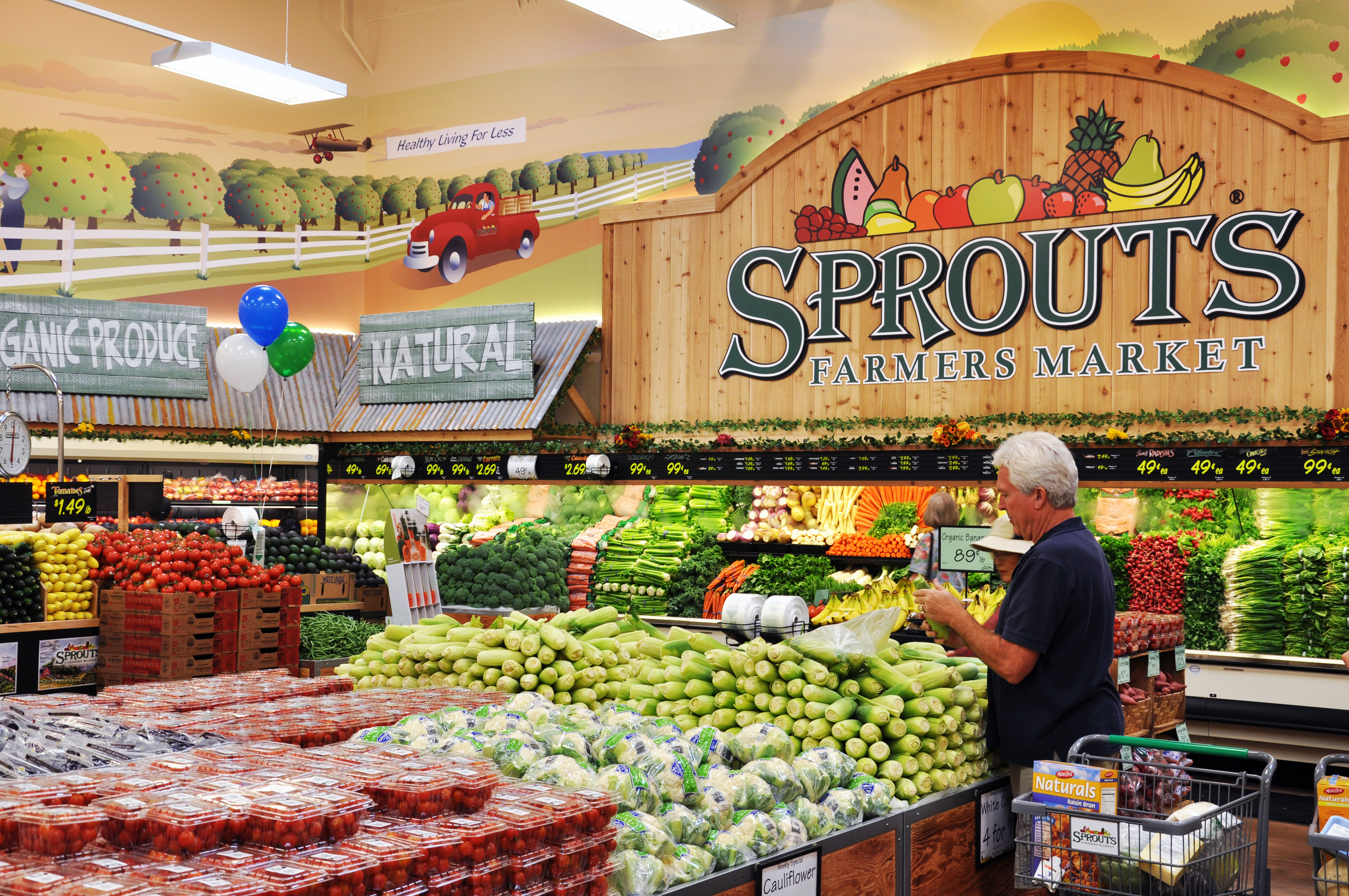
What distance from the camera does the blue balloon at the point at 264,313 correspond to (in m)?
8.28

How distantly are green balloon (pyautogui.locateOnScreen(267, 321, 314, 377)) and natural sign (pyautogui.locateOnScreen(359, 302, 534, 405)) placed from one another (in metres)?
1.14

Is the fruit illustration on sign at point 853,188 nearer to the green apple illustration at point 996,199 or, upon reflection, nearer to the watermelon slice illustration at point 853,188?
the watermelon slice illustration at point 853,188

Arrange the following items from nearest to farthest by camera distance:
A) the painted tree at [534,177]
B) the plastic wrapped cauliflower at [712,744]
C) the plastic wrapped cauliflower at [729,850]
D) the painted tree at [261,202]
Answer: the plastic wrapped cauliflower at [729,850] < the plastic wrapped cauliflower at [712,744] < the painted tree at [534,177] < the painted tree at [261,202]

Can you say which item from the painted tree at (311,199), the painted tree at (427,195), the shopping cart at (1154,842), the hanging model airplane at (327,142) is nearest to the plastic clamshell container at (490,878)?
the shopping cart at (1154,842)

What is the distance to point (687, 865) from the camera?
220cm

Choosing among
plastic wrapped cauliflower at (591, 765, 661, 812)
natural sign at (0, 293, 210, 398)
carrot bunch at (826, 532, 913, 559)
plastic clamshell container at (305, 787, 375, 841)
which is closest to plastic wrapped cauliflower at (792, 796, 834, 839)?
plastic wrapped cauliflower at (591, 765, 661, 812)

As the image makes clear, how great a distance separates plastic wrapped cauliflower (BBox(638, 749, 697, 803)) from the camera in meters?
2.39

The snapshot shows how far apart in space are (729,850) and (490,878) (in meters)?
0.65

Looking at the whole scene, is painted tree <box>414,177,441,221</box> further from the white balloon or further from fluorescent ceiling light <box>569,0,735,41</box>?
fluorescent ceiling light <box>569,0,735,41</box>

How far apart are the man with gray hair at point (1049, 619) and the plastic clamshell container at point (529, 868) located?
4.73 ft

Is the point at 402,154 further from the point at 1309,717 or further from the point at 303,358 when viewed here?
the point at 1309,717

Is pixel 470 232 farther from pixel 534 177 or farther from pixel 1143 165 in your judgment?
pixel 1143 165

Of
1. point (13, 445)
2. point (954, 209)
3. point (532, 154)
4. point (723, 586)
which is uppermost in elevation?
point (532, 154)

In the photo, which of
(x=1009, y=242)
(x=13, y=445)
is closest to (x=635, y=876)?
(x=13, y=445)
